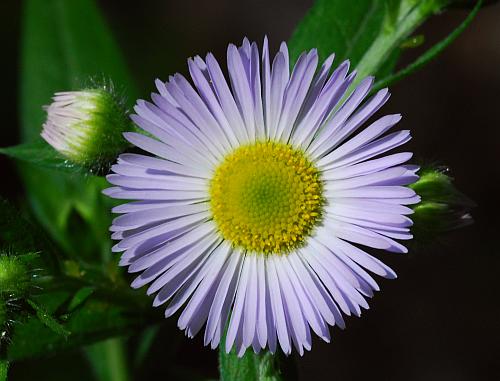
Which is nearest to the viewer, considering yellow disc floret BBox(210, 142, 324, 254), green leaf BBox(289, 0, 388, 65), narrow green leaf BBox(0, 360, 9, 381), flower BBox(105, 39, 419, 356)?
flower BBox(105, 39, 419, 356)

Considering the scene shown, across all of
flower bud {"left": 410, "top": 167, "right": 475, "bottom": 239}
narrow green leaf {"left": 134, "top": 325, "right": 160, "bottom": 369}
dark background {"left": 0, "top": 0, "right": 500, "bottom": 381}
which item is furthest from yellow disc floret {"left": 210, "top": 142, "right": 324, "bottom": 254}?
dark background {"left": 0, "top": 0, "right": 500, "bottom": 381}

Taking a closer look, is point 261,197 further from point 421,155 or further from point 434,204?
point 421,155

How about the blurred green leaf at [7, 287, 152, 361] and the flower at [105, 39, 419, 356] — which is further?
the blurred green leaf at [7, 287, 152, 361]

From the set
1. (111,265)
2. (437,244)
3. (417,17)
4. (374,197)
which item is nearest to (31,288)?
(111,265)

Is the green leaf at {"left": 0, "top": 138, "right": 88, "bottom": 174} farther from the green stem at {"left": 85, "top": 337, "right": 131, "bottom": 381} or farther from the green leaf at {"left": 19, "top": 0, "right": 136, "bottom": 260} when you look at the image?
the green stem at {"left": 85, "top": 337, "right": 131, "bottom": 381}

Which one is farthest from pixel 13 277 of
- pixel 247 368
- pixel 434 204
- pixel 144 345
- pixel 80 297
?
pixel 144 345

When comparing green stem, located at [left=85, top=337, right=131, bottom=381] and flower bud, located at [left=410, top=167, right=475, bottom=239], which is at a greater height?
green stem, located at [left=85, top=337, right=131, bottom=381]

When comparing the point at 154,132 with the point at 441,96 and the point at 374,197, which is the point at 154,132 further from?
the point at 441,96
